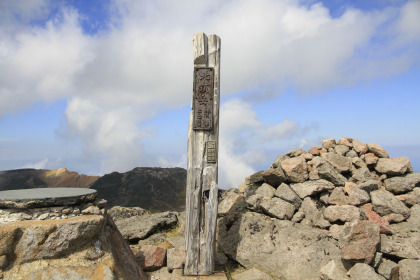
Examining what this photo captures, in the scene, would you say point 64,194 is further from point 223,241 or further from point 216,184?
point 223,241

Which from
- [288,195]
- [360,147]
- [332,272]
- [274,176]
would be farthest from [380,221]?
[360,147]

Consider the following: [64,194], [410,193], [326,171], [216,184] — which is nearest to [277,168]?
[326,171]

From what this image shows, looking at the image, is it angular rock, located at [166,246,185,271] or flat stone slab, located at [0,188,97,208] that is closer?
flat stone slab, located at [0,188,97,208]

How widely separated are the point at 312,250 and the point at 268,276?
1.16 meters

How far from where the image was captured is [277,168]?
9320 millimetres

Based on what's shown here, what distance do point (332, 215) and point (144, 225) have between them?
5.31 m

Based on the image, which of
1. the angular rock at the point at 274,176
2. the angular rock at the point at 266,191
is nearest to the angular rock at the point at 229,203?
the angular rock at the point at 266,191

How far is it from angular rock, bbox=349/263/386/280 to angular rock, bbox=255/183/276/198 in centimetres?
315

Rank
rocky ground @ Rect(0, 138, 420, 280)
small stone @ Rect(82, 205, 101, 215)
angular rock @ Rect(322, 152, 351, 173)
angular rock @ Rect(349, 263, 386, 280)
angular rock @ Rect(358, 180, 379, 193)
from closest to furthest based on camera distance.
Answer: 1. small stone @ Rect(82, 205, 101, 215)
2. angular rock @ Rect(349, 263, 386, 280)
3. rocky ground @ Rect(0, 138, 420, 280)
4. angular rock @ Rect(358, 180, 379, 193)
5. angular rock @ Rect(322, 152, 351, 173)

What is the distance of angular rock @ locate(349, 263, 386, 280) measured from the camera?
596 cm

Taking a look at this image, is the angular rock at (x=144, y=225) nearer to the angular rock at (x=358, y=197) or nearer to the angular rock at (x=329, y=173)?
the angular rock at (x=329, y=173)

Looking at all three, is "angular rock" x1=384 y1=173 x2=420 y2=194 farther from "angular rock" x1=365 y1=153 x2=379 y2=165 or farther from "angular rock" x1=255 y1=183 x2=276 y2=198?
"angular rock" x1=255 y1=183 x2=276 y2=198

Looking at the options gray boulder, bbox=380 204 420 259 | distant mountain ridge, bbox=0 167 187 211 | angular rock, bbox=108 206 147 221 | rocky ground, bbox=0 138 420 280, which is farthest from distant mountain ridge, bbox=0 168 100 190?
gray boulder, bbox=380 204 420 259

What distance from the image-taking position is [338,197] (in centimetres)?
820
